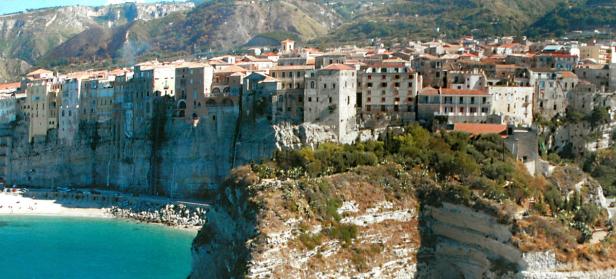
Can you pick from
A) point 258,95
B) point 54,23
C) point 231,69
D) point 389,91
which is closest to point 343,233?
point 389,91

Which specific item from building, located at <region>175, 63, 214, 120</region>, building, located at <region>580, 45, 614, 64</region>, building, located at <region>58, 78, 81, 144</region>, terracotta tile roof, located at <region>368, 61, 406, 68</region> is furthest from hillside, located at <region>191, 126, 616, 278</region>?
building, located at <region>58, 78, 81, 144</region>

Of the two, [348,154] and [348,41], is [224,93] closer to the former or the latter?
[348,154]

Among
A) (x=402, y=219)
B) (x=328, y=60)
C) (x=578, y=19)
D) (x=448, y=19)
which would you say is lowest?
(x=402, y=219)

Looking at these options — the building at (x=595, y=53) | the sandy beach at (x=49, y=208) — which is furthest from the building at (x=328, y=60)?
the sandy beach at (x=49, y=208)

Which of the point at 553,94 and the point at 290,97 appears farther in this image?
the point at 290,97

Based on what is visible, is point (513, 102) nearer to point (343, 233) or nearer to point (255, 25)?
point (343, 233)

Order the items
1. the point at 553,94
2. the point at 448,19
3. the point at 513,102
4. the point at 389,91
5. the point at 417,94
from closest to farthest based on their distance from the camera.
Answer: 1. the point at 513,102
2. the point at 417,94
3. the point at 389,91
4. the point at 553,94
5. the point at 448,19
